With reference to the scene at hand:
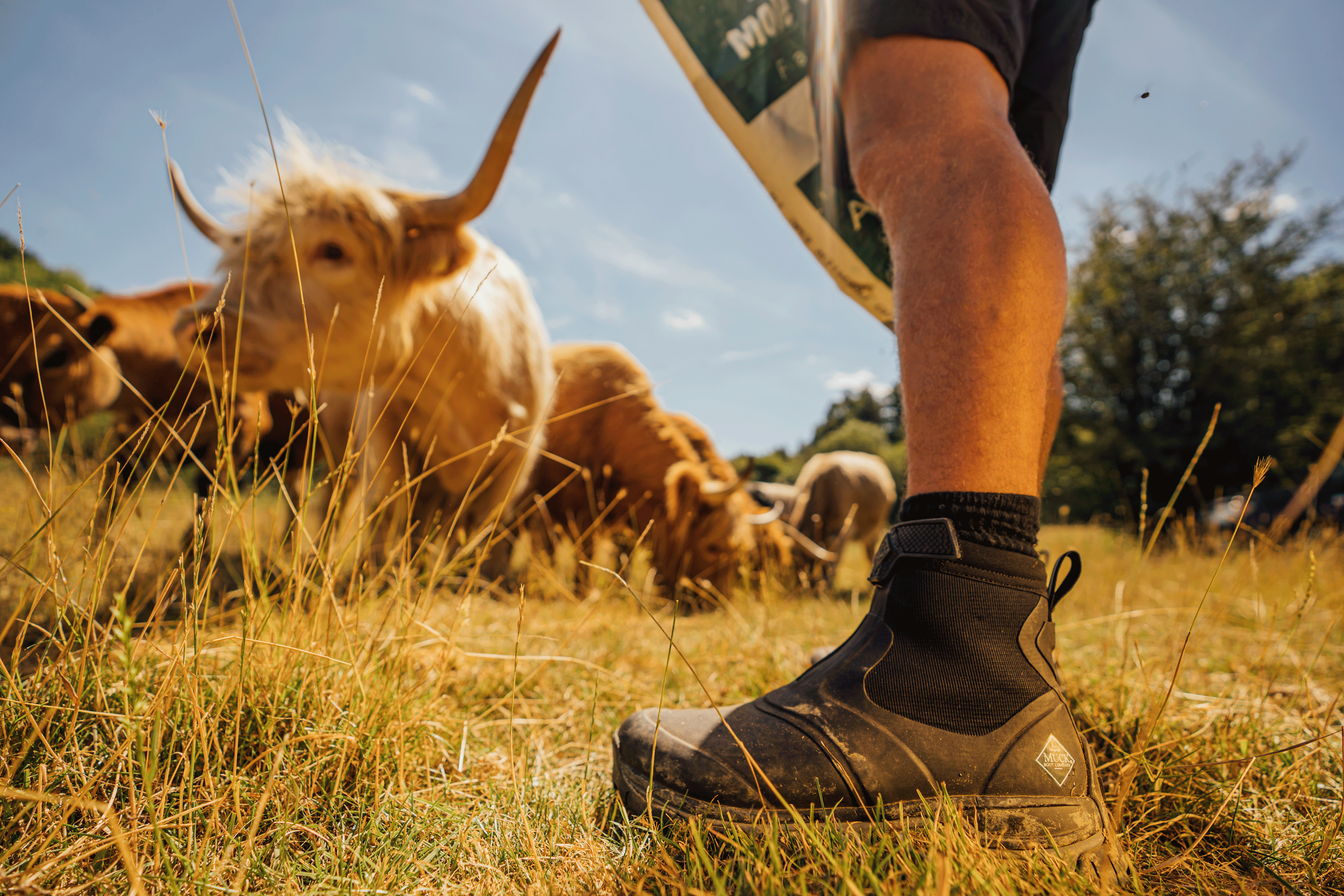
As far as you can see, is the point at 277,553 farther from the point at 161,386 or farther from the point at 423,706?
the point at 161,386

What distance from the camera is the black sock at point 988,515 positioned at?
33.9 inches

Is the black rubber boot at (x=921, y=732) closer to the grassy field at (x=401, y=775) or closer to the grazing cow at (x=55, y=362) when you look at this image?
the grassy field at (x=401, y=775)

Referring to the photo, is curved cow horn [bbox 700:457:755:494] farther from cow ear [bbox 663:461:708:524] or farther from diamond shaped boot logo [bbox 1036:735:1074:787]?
diamond shaped boot logo [bbox 1036:735:1074:787]

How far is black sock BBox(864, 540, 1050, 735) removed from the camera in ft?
2.77

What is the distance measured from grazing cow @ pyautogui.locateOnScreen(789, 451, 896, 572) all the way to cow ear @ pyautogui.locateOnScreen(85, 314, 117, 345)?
6.10m

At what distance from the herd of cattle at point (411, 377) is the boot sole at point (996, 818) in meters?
0.70

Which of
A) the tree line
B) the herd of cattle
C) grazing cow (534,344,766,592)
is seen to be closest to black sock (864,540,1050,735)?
the herd of cattle

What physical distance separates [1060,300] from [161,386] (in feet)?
18.9

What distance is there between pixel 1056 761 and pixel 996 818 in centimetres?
13

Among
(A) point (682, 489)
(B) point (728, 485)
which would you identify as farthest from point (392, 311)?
(B) point (728, 485)

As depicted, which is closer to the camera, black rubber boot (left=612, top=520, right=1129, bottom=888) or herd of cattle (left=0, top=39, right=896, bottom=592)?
black rubber boot (left=612, top=520, right=1129, bottom=888)

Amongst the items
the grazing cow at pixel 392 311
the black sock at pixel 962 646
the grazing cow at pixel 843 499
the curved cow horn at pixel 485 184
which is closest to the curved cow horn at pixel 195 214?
the grazing cow at pixel 392 311

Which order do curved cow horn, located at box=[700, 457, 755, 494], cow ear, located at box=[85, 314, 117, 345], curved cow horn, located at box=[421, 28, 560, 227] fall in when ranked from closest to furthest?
curved cow horn, located at box=[421, 28, 560, 227], cow ear, located at box=[85, 314, 117, 345], curved cow horn, located at box=[700, 457, 755, 494]

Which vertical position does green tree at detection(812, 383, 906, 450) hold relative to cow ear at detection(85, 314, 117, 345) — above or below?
above
